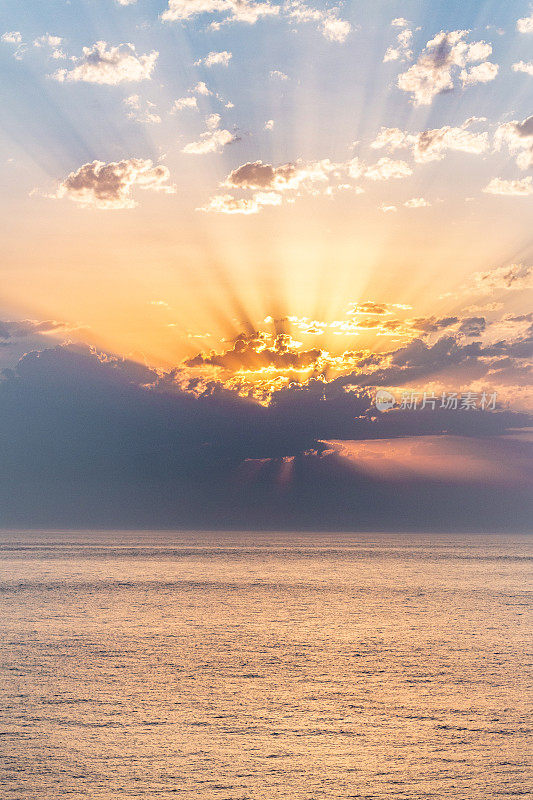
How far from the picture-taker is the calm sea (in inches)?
526

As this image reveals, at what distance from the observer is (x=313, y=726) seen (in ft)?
54.3

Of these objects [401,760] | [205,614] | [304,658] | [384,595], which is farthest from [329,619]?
[401,760]

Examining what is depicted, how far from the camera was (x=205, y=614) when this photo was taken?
121 ft

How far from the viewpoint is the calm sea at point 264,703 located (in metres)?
13.4

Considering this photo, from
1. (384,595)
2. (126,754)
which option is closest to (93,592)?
(384,595)

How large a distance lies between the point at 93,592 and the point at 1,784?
124ft

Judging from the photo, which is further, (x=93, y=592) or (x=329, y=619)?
(x=93, y=592)

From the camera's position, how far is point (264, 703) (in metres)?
18.5

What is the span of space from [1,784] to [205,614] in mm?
24027

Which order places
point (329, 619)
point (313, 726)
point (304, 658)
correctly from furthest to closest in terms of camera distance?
point (329, 619)
point (304, 658)
point (313, 726)

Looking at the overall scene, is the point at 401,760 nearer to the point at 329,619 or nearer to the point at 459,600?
the point at 329,619

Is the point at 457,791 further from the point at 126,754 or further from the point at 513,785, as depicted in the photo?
the point at 126,754

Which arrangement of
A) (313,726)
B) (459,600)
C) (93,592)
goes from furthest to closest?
(93,592), (459,600), (313,726)

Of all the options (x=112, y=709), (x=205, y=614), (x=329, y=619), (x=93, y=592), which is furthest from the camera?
(x=93, y=592)
